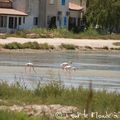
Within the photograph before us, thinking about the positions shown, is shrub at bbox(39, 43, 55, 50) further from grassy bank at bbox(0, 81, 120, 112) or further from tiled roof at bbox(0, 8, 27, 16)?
grassy bank at bbox(0, 81, 120, 112)

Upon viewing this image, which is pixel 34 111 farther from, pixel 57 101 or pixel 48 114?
pixel 57 101

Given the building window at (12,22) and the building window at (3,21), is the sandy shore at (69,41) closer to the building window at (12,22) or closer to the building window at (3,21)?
the building window at (12,22)

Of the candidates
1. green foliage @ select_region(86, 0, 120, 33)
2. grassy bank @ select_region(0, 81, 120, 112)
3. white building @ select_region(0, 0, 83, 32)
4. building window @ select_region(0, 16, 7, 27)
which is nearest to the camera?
grassy bank @ select_region(0, 81, 120, 112)

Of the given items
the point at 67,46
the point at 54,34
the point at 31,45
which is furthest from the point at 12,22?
the point at 31,45

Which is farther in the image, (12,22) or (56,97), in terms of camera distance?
(12,22)

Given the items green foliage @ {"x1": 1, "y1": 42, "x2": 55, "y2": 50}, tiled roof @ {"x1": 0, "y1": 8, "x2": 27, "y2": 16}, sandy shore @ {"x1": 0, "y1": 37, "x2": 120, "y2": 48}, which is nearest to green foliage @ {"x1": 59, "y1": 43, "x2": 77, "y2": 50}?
sandy shore @ {"x1": 0, "y1": 37, "x2": 120, "y2": 48}

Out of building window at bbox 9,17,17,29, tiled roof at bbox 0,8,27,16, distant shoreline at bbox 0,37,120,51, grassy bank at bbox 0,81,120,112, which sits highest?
tiled roof at bbox 0,8,27,16

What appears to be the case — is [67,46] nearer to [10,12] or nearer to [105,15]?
[10,12]

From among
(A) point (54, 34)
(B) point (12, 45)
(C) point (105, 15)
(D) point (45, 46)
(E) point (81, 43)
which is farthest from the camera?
(C) point (105, 15)

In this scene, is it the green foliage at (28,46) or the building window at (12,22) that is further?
the building window at (12,22)

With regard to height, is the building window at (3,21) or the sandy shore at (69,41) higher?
the building window at (3,21)

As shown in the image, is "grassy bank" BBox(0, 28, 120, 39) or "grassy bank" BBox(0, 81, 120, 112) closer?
"grassy bank" BBox(0, 81, 120, 112)

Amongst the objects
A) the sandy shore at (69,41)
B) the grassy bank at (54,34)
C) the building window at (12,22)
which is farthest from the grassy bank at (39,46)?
the building window at (12,22)

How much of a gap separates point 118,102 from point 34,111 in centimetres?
254
